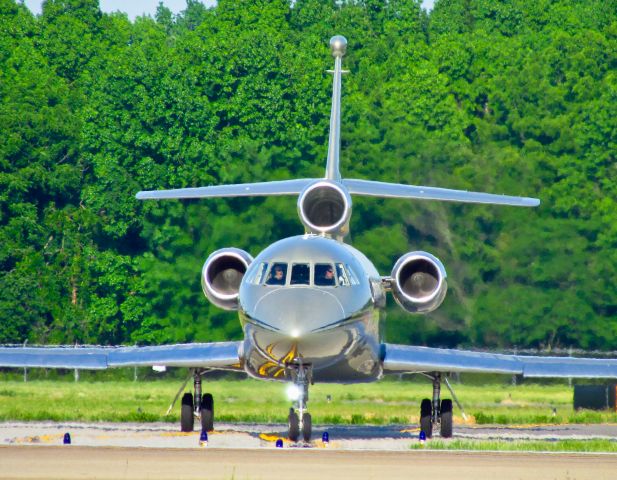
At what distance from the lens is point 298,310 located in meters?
21.0

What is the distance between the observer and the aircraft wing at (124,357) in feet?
77.6

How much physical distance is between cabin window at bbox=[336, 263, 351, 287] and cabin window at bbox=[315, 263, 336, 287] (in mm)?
106

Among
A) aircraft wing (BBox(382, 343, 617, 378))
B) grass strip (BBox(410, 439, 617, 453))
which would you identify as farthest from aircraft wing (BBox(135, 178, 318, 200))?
grass strip (BBox(410, 439, 617, 453))

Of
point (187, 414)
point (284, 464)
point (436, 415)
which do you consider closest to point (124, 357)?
point (187, 414)

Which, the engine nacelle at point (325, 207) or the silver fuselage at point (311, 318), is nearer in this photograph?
the silver fuselage at point (311, 318)

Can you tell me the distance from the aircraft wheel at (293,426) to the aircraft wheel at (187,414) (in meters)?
3.60

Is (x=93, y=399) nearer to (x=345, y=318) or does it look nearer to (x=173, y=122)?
(x=345, y=318)

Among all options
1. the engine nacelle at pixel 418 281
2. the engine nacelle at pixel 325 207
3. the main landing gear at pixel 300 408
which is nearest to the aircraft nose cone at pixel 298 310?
the main landing gear at pixel 300 408

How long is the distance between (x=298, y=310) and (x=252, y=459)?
9.83ft

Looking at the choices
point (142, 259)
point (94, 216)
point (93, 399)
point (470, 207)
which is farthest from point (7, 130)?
point (93, 399)

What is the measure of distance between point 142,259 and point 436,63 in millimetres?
24273

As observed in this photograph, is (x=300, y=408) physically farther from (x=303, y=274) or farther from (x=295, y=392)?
(x=303, y=274)

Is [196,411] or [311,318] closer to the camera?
[311,318]

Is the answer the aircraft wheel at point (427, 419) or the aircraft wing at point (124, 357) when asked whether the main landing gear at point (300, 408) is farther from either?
the aircraft wheel at point (427, 419)
